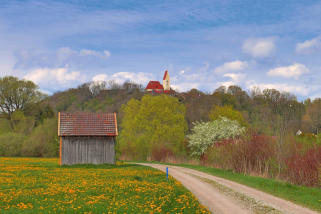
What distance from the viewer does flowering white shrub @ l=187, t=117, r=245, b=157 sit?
4603 cm

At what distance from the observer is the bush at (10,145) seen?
209 ft

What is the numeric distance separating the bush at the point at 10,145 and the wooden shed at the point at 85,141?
3032cm

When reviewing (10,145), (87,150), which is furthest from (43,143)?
(87,150)

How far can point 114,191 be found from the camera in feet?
57.5

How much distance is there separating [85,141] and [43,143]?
1150 inches

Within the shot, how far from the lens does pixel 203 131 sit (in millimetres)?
48500

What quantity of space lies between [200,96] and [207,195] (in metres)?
76.6

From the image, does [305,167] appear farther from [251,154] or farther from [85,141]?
[85,141]

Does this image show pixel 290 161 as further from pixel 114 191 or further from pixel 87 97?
pixel 87 97

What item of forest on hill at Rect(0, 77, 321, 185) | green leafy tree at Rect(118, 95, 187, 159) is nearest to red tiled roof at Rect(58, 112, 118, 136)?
forest on hill at Rect(0, 77, 321, 185)

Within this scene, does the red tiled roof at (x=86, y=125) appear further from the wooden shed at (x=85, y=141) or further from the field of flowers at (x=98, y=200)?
the field of flowers at (x=98, y=200)

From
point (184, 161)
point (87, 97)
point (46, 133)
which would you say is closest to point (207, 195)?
point (184, 161)

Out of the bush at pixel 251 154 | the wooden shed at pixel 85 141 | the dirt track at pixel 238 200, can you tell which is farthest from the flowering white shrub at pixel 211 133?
the dirt track at pixel 238 200

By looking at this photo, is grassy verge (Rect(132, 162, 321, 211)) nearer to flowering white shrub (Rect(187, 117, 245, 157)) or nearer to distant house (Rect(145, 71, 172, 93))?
flowering white shrub (Rect(187, 117, 245, 157))
